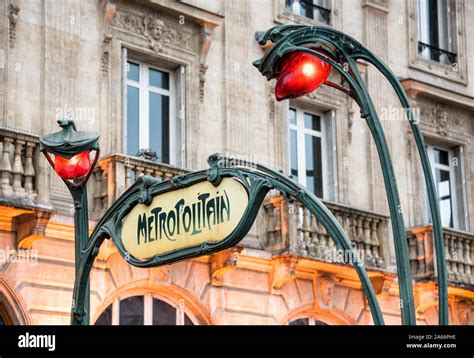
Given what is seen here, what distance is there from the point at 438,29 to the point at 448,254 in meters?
5.23

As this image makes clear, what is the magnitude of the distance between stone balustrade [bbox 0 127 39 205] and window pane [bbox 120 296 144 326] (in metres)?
2.56

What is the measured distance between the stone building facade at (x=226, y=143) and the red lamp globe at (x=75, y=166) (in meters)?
5.94

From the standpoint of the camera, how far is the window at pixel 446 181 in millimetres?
24609

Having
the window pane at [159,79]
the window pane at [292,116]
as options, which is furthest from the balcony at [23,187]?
the window pane at [292,116]

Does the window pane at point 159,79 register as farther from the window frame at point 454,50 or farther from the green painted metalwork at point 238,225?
the green painted metalwork at point 238,225

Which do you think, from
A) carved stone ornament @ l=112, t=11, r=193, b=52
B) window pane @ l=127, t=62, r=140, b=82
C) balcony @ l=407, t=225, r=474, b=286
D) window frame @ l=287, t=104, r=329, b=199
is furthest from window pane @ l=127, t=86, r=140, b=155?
balcony @ l=407, t=225, r=474, b=286

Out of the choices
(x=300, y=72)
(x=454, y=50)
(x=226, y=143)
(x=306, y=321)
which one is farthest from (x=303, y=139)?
(x=300, y=72)

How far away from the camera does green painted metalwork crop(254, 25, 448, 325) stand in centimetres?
857

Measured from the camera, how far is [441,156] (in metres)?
24.8

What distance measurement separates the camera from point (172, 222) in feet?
29.9

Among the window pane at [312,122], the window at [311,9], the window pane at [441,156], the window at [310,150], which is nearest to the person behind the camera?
the window at [310,150]

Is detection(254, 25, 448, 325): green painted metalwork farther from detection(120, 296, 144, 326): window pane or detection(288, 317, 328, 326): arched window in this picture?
detection(288, 317, 328, 326): arched window
